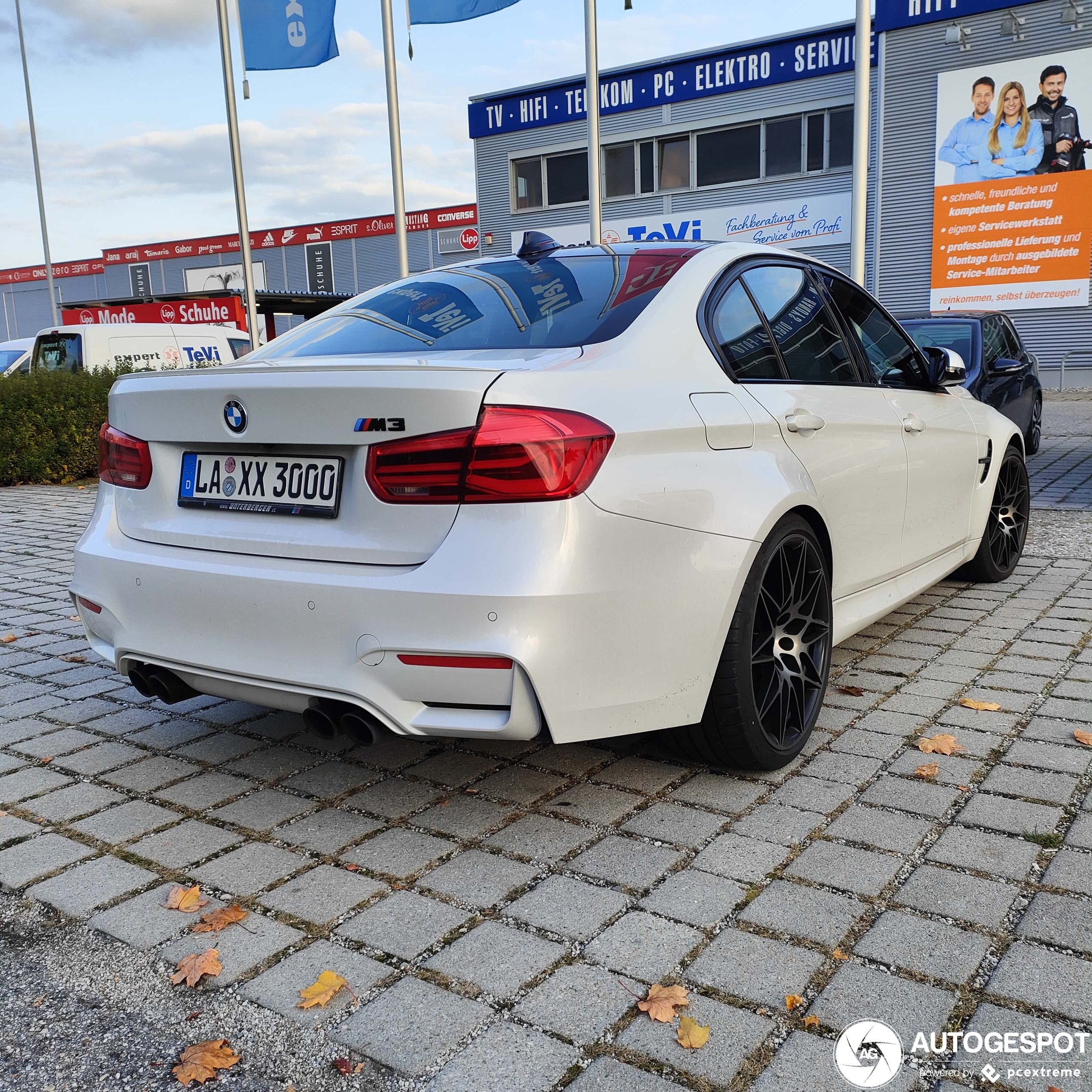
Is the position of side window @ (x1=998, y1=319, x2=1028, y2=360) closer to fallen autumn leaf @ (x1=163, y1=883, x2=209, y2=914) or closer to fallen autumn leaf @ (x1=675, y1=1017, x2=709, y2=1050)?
fallen autumn leaf @ (x1=675, y1=1017, x2=709, y2=1050)

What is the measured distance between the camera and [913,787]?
3145 mm

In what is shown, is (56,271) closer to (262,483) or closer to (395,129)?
(395,129)

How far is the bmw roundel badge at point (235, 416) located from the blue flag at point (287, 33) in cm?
1359

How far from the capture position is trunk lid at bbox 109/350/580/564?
2537 mm

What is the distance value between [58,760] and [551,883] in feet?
6.22

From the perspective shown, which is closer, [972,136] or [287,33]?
[287,33]

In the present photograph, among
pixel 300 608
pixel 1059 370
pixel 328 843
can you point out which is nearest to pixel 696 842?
pixel 328 843

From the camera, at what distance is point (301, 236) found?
50125 millimetres

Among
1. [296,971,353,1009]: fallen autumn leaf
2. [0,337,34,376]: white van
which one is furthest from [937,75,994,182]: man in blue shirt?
[296,971,353,1009]: fallen autumn leaf

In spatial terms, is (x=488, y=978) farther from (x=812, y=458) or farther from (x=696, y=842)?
(x=812, y=458)

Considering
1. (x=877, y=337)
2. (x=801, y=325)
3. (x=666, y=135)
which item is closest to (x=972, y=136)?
(x=666, y=135)

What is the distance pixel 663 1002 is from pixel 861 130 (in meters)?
9.54

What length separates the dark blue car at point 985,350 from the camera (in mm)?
9242

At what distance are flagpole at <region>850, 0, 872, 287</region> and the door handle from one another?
6871 millimetres
